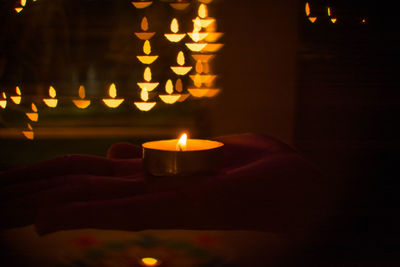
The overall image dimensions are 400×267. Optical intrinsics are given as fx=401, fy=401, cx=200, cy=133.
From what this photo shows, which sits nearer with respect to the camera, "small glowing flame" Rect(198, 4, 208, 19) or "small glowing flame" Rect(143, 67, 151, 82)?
"small glowing flame" Rect(198, 4, 208, 19)

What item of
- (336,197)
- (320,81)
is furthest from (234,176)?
(320,81)

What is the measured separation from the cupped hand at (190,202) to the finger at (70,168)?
7 cm

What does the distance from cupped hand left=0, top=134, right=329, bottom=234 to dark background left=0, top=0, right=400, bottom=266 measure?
0.22 feet

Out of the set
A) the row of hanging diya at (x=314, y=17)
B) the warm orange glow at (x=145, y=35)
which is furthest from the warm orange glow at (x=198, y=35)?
the row of hanging diya at (x=314, y=17)

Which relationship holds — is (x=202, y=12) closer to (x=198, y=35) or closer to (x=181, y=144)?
(x=198, y=35)

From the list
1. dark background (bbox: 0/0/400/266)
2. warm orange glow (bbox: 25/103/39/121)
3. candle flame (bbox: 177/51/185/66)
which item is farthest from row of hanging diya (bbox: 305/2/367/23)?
warm orange glow (bbox: 25/103/39/121)

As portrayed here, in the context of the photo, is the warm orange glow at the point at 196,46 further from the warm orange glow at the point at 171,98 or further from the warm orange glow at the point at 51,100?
the warm orange glow at the point at 51,100

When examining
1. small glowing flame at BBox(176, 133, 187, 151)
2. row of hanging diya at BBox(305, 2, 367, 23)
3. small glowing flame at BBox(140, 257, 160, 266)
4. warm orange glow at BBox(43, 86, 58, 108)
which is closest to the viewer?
small glowing flame at BBox(140, 257, 160, 266)

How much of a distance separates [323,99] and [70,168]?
59cm

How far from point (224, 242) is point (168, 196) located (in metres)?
0.10

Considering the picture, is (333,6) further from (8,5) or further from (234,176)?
(8,5)

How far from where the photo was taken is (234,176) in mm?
575

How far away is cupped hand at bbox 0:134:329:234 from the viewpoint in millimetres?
543

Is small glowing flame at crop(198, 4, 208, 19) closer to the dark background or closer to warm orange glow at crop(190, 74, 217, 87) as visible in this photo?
the dark background
